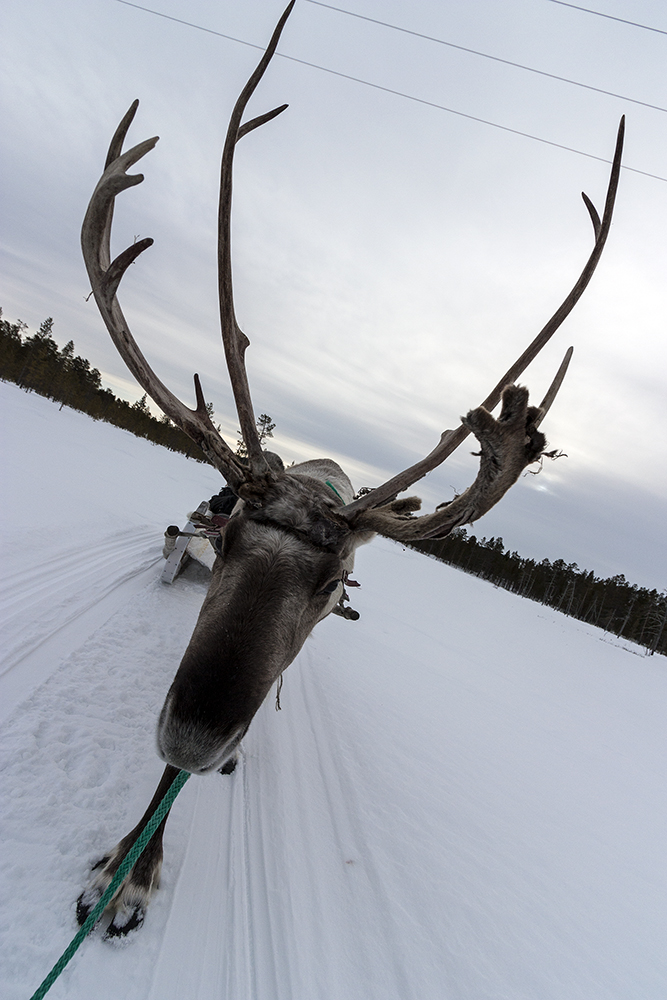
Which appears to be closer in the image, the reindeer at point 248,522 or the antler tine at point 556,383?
the reindeer at point 248,522

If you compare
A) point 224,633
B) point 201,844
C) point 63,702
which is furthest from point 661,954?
point 63,702

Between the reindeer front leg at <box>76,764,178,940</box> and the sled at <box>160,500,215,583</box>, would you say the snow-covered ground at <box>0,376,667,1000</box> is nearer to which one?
the reindeer front leg at <box>76,764,178,940</box>

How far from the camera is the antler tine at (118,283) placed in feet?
8.67

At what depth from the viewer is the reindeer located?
179 centimetres

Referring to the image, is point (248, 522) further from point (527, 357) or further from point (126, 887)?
point (126, 887)

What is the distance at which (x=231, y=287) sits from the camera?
9.43 ft

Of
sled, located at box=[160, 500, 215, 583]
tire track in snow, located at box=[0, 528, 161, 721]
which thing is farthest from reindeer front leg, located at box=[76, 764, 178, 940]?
sled, located at box=[160, 500, 215, 583]

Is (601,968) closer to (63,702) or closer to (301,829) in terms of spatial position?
(301,829)

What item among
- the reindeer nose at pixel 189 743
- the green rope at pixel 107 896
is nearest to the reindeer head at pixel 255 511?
the reindeer nose at pixel 189 743

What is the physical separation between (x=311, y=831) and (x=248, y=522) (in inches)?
97.9

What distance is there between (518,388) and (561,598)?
91327 mm

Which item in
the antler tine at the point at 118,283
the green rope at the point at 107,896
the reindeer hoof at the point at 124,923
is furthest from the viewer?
the antler tine at the point at 118,283

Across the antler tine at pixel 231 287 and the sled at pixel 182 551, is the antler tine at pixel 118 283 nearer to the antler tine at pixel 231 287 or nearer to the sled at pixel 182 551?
the antler tine at pixel 231 287

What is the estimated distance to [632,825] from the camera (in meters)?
4.94
